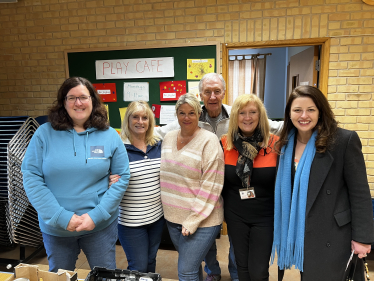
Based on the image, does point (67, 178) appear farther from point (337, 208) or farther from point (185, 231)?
point (337, 208)

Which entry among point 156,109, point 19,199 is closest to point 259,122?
point 156,109

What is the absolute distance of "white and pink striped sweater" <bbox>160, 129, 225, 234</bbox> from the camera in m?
1.50

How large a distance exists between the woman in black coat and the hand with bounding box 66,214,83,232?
3.73 feet

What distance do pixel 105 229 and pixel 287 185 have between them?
42.6 inches

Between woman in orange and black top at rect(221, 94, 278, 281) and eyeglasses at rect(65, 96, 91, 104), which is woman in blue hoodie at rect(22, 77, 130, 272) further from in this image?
woman in orange and black top at rect(221, 94, 278, 281)

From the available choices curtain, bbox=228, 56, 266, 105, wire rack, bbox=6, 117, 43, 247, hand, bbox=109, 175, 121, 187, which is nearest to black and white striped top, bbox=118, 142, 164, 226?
hand, bbox=109, 175, 121, 187

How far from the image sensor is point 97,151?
138 cm

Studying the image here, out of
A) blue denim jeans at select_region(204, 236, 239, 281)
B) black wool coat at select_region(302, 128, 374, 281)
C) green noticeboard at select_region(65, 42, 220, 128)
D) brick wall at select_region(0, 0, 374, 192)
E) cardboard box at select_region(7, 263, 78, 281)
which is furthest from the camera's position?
green noticeboard at select_region(65, 42, 220, 128)

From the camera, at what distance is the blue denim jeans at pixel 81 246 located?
1367 millimetres

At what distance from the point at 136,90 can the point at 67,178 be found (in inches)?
70.9

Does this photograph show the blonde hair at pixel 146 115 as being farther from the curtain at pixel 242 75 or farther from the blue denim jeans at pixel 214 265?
the curtain at pixel 242 75

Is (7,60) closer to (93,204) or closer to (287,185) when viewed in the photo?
(93,204)

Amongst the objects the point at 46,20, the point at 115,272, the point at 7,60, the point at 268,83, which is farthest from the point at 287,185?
the point at 268,83

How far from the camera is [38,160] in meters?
1.30
